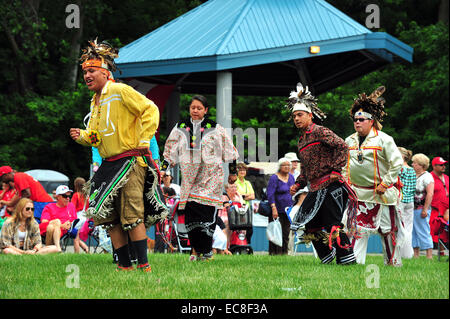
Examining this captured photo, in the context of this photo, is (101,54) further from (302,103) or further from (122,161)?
(302,103)

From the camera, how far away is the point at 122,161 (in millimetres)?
7031

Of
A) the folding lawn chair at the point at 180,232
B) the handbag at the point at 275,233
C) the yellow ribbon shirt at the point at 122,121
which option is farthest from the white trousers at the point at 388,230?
the handbag at the point at 275,233

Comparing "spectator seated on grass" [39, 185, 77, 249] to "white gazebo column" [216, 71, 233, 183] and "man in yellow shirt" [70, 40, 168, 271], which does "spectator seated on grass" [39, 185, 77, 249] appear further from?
"man in yellow shirt" [70, 40, 168, 271]

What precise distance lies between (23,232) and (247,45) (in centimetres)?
545

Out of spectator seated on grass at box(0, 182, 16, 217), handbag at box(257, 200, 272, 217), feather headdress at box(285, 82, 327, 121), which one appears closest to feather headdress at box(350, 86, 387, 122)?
feather headdress at box(285, 82, 327, 121)

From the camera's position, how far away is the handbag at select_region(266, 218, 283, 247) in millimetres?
12414

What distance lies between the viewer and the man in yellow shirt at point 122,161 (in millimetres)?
6996

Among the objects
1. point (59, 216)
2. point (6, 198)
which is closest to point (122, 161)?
point (59, 216)

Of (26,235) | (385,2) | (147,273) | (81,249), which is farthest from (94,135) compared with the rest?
(385,2)

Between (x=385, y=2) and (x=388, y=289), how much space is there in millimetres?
22859

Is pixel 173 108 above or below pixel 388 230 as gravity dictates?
above

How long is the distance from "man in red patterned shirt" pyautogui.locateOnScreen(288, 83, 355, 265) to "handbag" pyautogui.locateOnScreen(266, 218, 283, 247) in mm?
3916

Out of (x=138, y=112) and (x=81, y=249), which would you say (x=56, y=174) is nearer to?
(x=81, y=249)
